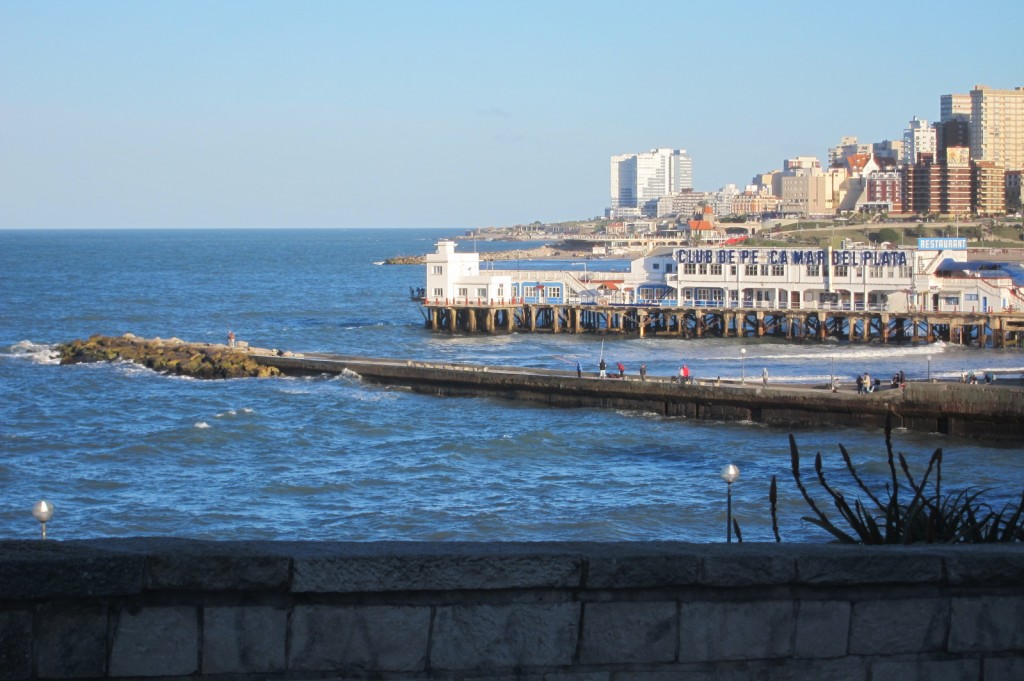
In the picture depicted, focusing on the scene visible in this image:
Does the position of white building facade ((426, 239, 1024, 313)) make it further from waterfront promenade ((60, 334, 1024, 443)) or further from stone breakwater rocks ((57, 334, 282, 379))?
waterfront promenade ((60, 334, 1024, 443))

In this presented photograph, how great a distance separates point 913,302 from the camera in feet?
235

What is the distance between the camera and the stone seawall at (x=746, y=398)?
120 ft

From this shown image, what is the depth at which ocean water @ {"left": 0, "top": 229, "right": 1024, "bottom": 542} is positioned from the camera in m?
25.5

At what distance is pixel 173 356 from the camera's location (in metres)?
58.7

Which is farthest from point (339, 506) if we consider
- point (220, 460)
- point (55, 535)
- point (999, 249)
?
point (999, 249)

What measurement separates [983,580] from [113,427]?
122 feet

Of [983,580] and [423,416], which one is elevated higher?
[983,580]

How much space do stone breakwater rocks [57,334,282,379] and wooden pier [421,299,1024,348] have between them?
19961mm

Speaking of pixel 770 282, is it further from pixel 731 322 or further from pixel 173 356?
pixel 173 356

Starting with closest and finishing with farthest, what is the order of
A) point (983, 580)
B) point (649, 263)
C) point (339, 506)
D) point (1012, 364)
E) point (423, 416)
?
point (983, 580), point (339, 506), point (423, 416), point (1012, 364), point (649, 263)

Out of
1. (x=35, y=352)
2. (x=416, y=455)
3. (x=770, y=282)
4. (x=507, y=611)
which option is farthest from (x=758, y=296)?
(x=507, y=611)

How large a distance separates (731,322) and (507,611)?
70629 mm

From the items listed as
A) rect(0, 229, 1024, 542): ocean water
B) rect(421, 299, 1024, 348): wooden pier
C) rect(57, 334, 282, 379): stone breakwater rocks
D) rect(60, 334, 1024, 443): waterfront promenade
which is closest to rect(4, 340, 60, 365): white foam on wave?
rect(0, 229, 1024, 542): ocean water

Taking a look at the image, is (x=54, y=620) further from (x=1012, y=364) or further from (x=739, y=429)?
(x=1012, y=364)
